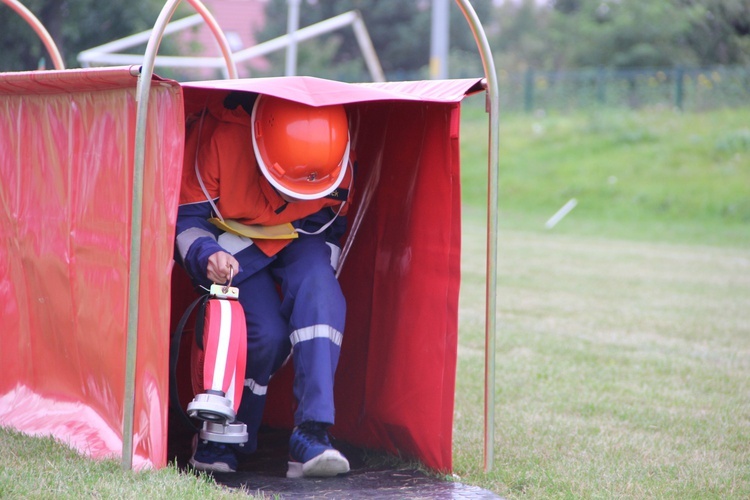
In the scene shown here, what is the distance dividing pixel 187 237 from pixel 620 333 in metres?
4.49

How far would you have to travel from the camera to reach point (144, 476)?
10.4 feet

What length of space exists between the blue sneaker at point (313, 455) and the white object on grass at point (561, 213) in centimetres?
1298

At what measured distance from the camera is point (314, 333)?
350 cm

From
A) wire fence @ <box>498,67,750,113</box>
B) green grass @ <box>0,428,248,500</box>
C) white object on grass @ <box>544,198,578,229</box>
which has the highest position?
wire fence @ <box>498,67,750,113</box>

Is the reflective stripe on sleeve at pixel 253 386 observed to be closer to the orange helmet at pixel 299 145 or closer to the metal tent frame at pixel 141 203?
the metal tent frame at pixel 141 203

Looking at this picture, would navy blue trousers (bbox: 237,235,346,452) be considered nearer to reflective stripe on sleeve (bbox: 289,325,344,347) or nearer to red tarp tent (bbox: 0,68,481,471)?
reflective stripe on sleeve (bbox: 289,325,344,347)

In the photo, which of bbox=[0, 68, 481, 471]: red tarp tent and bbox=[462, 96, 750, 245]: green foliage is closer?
bbox=[0, 68, 481, 471]: red tarp tent

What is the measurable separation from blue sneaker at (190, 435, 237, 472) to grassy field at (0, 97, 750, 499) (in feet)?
0.75

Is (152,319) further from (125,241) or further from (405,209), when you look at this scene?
(405,209)

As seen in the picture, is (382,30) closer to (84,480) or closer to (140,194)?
(140,194)

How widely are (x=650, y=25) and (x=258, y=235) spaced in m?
30.0

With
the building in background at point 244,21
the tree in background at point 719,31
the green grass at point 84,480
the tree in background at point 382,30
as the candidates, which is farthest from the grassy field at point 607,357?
the building in background at point 244,21

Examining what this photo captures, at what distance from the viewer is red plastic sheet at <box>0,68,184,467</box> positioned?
3.25 metres

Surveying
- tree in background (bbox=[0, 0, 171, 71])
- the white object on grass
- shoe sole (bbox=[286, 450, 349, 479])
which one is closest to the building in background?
the white object on grass
